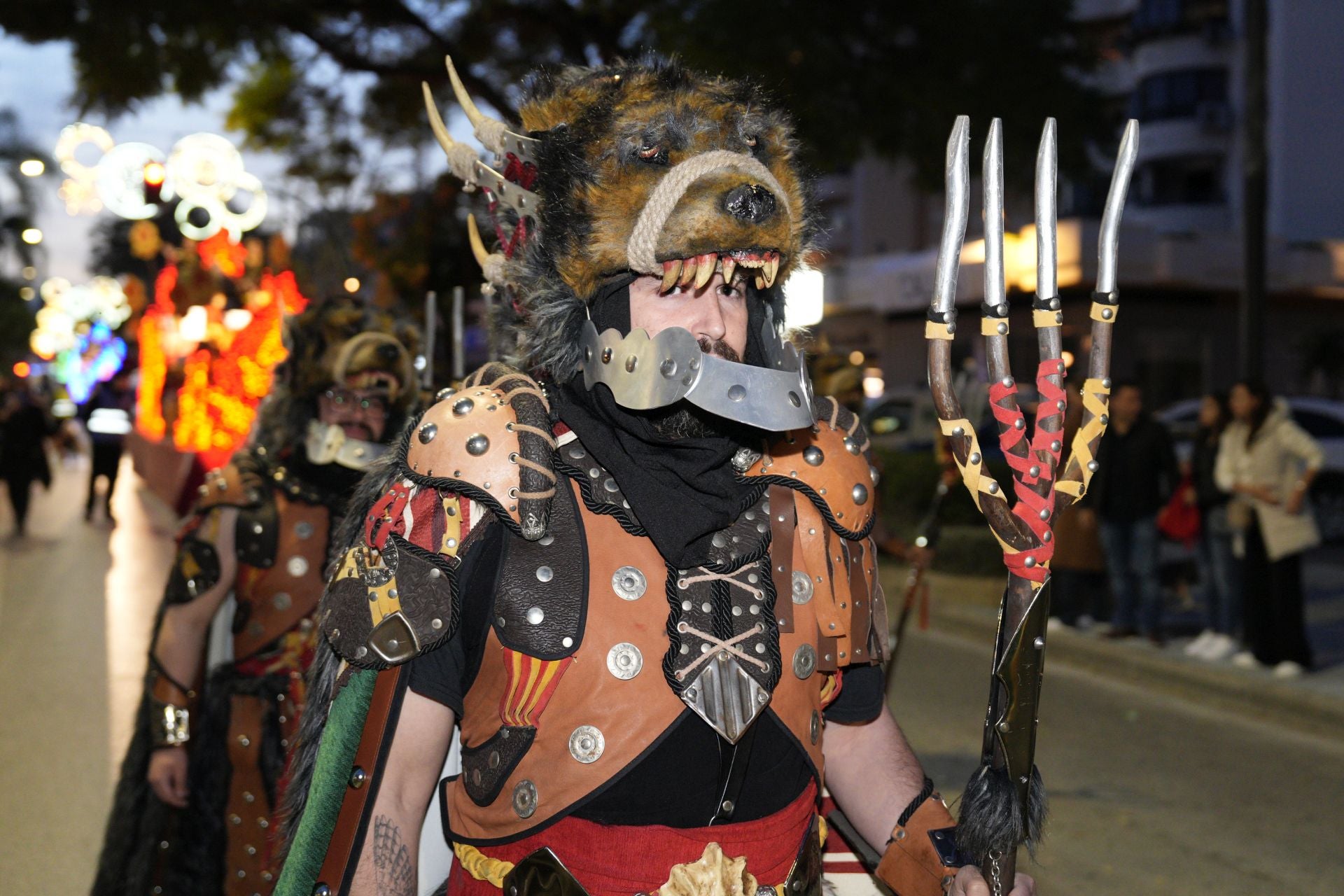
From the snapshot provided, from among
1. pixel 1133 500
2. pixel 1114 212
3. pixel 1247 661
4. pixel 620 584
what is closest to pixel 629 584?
pixel 620 584

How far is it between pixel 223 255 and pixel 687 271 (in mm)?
16506

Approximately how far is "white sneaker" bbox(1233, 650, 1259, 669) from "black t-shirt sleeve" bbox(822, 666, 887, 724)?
7.10 metres

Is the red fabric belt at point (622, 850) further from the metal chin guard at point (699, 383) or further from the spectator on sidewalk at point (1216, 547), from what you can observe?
the spectator on sidewalk at point (1216, 547)

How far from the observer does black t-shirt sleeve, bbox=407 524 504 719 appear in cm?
191

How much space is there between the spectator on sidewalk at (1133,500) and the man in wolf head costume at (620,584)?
774cm

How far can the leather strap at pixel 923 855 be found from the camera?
2016mm

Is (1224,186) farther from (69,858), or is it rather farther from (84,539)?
(69,858)

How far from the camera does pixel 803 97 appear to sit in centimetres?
1176

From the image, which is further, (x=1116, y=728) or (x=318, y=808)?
(x=1116, y=728)

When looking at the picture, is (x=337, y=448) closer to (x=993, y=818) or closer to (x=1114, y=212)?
(x=993, y=818)

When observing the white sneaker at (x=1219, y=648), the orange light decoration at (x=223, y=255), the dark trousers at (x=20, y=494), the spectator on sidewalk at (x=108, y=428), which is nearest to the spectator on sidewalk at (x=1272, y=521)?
the white sneaker at (x=1219, y=648)

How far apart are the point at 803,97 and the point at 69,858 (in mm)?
8871

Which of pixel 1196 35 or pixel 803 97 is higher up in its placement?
pixel 1196 35

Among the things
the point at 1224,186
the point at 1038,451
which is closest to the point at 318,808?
the point at 1038,451
